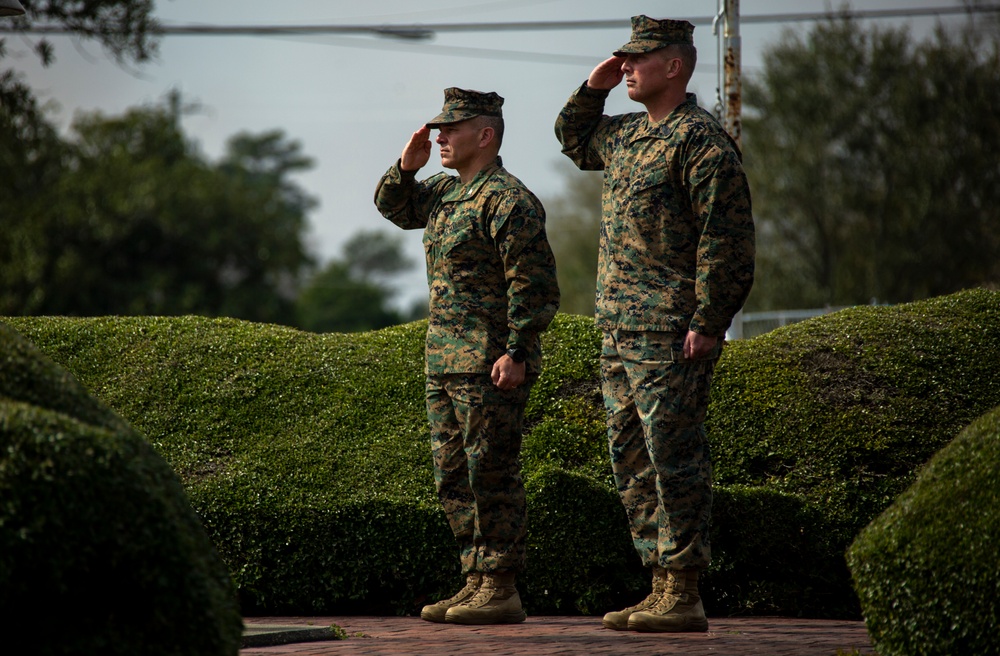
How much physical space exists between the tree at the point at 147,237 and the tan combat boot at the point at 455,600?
3370 cm

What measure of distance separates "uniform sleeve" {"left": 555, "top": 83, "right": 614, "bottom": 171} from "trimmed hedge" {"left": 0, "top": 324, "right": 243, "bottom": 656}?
3.05 m

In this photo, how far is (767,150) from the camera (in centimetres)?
3161

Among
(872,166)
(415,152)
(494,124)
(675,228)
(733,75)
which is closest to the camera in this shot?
(675,228)

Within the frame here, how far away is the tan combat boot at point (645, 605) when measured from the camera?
5.04 metres

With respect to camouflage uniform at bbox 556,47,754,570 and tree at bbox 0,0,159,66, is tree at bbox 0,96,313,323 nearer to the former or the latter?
tree at bbox 0,0,159,66

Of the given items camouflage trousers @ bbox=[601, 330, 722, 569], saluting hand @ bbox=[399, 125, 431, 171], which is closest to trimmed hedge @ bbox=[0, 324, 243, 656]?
camouflage trousers @ bbox=[601, 330, 722, 569]

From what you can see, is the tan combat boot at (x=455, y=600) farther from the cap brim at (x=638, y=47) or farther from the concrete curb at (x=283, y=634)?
the cap brim at (x=638, y=47)

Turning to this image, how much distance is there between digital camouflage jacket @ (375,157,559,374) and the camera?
517cm

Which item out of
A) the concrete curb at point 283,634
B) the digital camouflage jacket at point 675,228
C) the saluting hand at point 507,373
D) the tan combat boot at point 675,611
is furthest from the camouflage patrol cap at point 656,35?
the concrete curb at point 283,634

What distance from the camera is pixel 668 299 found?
4.96 metres

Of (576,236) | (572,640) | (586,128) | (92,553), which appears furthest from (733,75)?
(576,236)

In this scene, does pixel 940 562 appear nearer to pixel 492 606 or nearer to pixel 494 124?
pixel 492 606

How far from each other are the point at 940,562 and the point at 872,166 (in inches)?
1185

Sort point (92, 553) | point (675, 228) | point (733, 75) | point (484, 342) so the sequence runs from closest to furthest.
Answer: point (92, 553) → point (675, 228) → point (484, 342) → point (733, 75)
